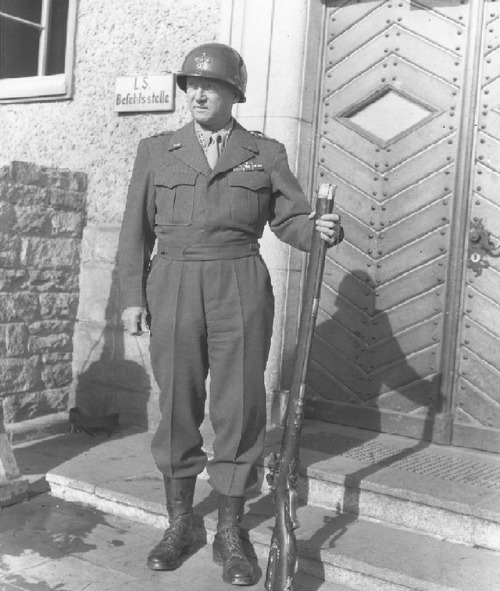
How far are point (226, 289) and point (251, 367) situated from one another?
34 centimetres

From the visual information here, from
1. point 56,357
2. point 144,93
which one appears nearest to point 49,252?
point 56,357

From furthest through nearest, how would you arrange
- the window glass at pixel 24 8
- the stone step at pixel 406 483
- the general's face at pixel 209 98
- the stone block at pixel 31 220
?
1. the window glass at pixel 24 8
2. the stone block at pixel 31 220
3. the stone step at pixel 406 483
4. the general's face at pixel 209 98

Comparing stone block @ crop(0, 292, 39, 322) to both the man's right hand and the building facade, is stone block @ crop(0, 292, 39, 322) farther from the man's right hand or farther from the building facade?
the man's right hand

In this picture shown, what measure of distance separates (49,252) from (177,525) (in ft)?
8.46

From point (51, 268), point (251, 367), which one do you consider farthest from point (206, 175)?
point (51, 268)

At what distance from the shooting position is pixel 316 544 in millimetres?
3697

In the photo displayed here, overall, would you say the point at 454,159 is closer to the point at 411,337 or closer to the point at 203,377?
the point at 411,337

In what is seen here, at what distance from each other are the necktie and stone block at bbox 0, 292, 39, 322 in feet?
7.61

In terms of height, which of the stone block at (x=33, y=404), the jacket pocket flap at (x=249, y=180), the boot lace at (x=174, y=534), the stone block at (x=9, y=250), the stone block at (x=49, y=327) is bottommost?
the boot lace at (x=174, y=534)

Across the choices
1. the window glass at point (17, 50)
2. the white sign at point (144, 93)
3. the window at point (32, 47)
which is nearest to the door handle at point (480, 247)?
the white sign at point (144, 93)

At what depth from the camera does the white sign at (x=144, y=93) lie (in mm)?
5570

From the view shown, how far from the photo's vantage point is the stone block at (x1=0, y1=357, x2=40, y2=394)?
18.1 feet

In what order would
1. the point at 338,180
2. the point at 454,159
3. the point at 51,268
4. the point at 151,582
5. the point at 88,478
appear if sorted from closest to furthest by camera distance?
the point at 151,582 → the point at 88,478 → the point at 454,159 → the point at 338,180 → the point at 51,268

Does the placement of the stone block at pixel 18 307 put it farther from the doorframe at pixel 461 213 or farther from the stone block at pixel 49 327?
the doorframe at pixel 461 213
